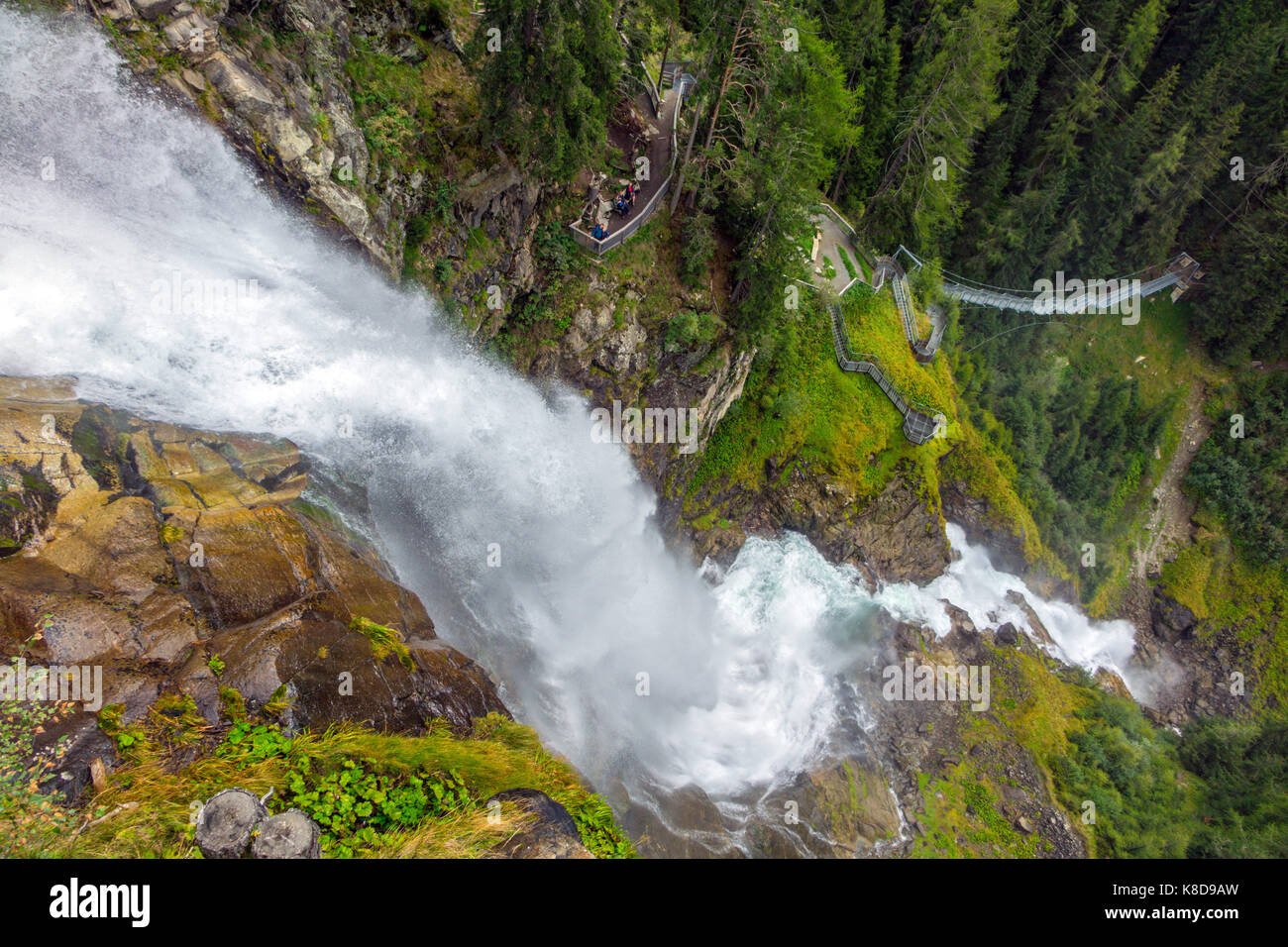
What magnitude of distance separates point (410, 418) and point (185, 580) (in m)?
6.38

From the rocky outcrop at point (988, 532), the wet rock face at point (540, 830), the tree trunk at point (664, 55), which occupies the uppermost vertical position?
the tree trunk at point (664, 55)

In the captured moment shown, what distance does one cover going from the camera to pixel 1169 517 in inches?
1400

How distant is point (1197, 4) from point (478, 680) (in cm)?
5235

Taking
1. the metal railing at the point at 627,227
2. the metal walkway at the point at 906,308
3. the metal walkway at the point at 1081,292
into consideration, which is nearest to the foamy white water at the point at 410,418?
the metal railing at the point at 627,227

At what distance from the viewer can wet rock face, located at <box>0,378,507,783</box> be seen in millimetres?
8250

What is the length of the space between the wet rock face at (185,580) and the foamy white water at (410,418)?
1.27m

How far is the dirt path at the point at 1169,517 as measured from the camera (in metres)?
34.3

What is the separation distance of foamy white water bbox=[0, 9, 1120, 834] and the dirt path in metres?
21.3

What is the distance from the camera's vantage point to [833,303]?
2828 cm

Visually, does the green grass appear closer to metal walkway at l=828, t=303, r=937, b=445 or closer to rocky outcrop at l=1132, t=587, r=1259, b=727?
metal walkway at l=828, t=303, r=937, b=445

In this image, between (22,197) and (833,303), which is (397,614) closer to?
(22,197)

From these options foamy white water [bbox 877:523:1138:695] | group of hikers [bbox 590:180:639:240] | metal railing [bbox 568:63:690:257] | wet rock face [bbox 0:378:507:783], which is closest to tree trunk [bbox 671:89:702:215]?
metal railing [bbox 568:63:690:257]

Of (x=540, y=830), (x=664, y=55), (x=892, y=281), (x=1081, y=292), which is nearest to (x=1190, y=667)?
(x=1081, y=292)

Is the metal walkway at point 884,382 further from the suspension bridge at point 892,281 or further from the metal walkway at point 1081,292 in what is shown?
the metal walkway at point 1081,292
